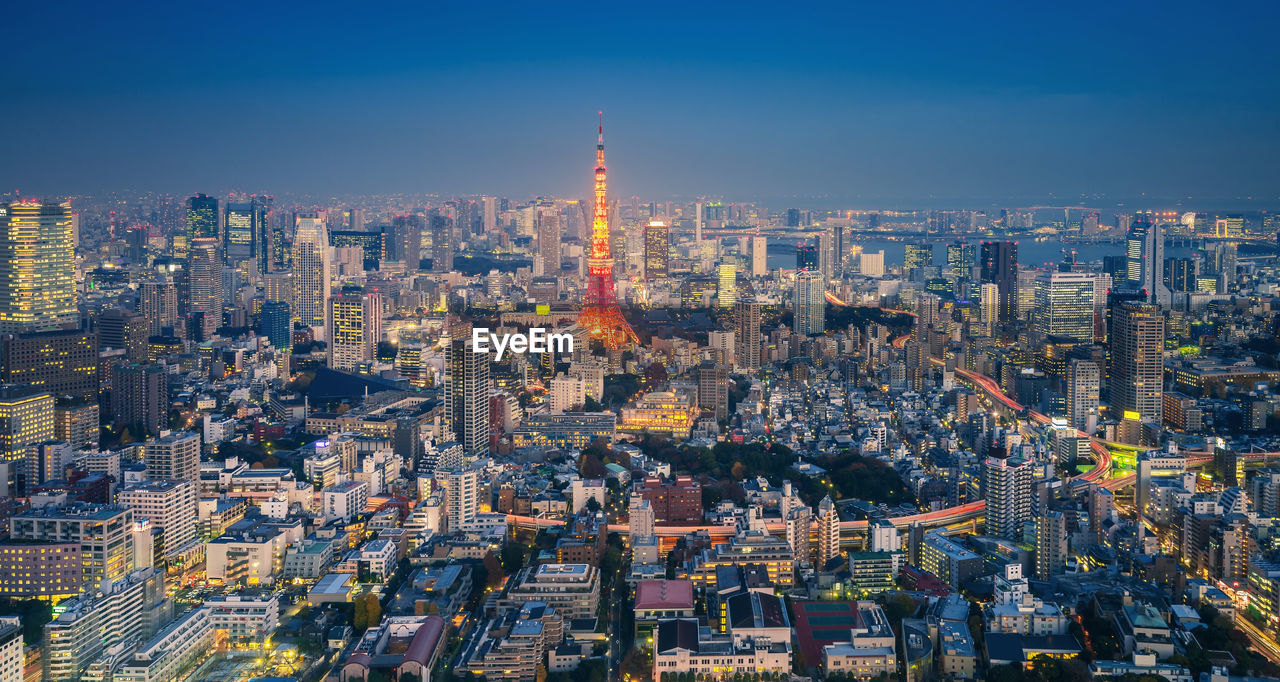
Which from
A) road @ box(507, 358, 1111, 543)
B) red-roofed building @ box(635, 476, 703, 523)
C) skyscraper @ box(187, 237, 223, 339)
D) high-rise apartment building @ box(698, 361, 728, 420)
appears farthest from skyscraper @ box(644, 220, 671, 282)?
red-roofed building @ box(635, 476, 703, 523)

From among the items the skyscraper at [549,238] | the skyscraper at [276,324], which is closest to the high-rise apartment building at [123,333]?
the skyscraper at [276,324]

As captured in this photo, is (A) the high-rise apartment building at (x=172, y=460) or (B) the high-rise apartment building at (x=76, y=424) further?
(B) the high-rise apartment building at (x=76, y=424)

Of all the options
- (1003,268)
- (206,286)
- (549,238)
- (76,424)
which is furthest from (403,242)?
(76,424)

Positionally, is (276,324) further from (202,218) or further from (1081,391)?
(1081,391)

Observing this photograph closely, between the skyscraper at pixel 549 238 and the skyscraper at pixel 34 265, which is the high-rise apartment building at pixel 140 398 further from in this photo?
the skyscraper at pixel 549 238

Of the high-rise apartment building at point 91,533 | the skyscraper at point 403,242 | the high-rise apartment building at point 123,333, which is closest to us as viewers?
the high-rise apartment building at point 91,533

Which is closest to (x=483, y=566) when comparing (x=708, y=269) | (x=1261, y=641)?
(x=1261, y=641)
